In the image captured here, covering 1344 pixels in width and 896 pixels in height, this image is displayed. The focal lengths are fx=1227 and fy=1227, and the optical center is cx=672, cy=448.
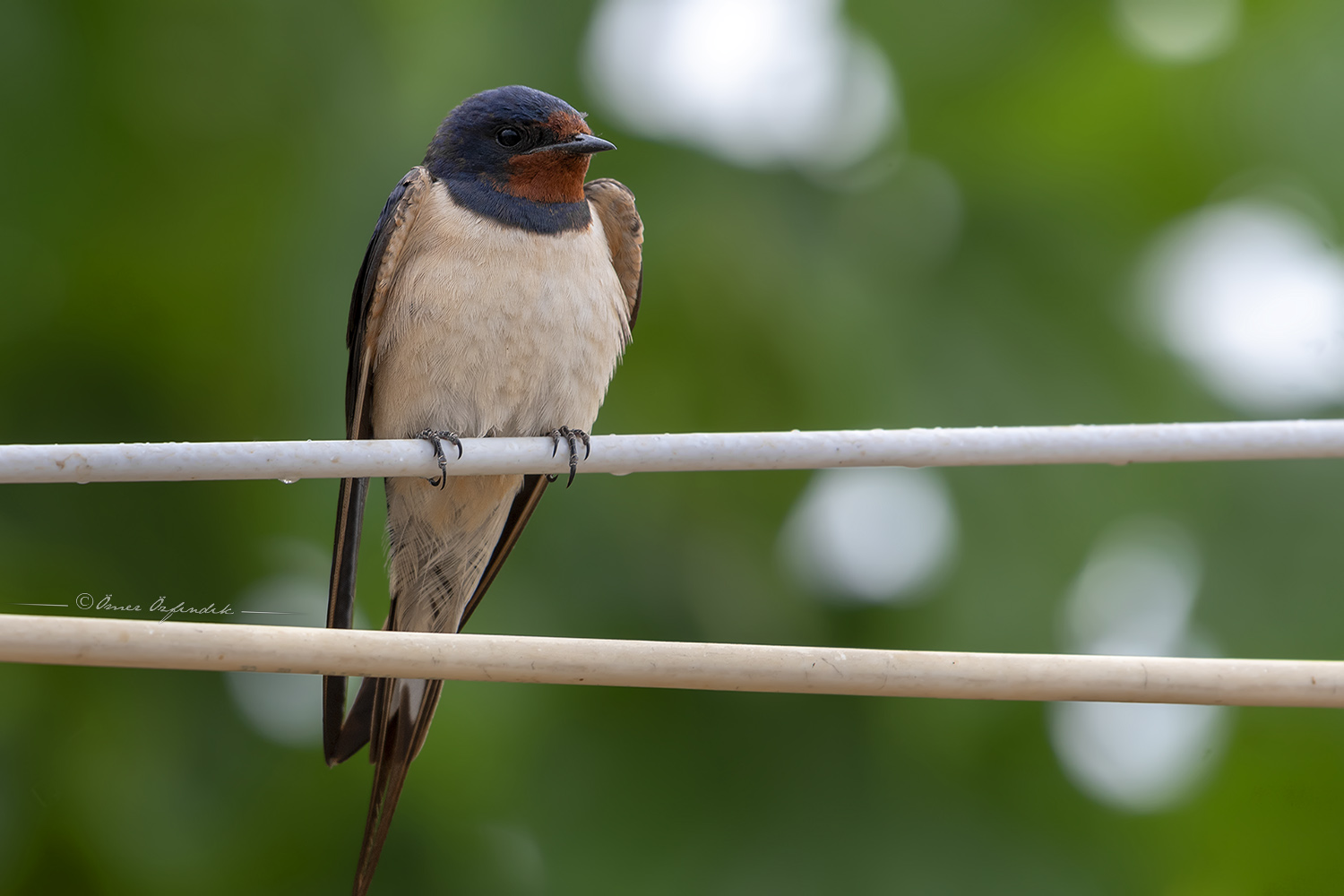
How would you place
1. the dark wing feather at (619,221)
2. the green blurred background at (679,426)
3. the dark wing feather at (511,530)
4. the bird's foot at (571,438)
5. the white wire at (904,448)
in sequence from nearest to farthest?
the white wire at (904,448) < the bird's foot at (571,438) < the dark wing feather at (511,530) < the dark wing feather at (619,221) < the green blurred background at (679,426)

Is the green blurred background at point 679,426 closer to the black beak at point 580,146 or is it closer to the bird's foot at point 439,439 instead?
the bird's foot at point 439,439

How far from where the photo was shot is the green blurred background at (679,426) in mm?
3324

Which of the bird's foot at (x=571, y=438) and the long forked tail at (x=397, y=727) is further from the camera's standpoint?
the bird's foot at (x=571, y=438)

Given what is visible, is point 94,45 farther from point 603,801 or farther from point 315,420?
point 603,801

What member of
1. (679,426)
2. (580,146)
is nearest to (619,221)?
(580,146)

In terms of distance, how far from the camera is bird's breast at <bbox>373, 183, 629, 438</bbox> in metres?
2.52

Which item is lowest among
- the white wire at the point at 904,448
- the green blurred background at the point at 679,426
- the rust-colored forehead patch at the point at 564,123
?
the green blurred background at the point at 679,426

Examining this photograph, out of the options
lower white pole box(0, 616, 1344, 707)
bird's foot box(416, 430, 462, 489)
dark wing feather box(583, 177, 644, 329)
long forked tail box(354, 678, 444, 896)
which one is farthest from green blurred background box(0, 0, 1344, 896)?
lower white pole box(0, 616, 1344, 707)

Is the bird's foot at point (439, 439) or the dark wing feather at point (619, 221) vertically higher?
the dark wing feather at point (619, 221)

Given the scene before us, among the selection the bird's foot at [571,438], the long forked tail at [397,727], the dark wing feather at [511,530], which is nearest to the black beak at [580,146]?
the bird's foot at [571,438]

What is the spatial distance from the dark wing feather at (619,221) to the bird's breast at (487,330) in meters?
0.24

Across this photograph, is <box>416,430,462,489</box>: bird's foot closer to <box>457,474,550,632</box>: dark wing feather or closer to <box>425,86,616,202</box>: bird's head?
<box>457,474,550,632</box>: dark wing feather

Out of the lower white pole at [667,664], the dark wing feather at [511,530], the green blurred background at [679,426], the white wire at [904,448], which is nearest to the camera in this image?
the lower white pole at [667,664]

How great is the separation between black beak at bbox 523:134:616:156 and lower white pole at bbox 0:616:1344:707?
5.08 ft
